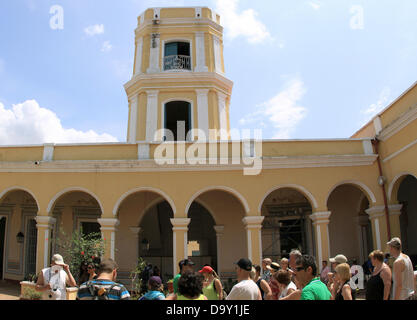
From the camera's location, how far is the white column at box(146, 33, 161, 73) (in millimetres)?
17188

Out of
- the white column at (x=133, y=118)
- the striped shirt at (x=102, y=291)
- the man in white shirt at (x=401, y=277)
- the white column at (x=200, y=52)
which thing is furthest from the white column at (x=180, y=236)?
the striped shirt at (x=102, y=291)

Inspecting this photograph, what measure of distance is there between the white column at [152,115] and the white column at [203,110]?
1.76 metres

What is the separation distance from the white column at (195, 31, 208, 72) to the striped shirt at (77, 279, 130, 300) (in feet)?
46.7

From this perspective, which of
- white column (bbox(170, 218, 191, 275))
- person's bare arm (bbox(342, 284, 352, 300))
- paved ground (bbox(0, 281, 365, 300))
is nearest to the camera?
person's bare arm (bbox(342, 284, 352, 300))

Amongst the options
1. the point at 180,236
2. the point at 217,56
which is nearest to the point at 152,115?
the point at 217,56

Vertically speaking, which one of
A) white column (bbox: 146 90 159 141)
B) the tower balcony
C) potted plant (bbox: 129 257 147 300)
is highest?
the tower balcony

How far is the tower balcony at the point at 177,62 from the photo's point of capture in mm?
17484

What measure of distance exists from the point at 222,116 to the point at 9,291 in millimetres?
10266

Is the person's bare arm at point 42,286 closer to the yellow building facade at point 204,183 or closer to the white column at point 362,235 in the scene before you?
the yellow building facade at point 204,183

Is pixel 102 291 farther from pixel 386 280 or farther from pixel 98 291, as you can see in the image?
pixel 386 280

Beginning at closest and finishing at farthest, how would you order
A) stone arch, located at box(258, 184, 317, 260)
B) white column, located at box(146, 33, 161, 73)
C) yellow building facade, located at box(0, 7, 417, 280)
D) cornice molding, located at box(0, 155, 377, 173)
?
yellow building facade, located at box(0, 7, 417, 280) < cornice molding, located at box(0, 155, 377, 173) < stone arch, located at box(258, 184, 317, 260) < white column, located at box(146, 33, 161, 73)

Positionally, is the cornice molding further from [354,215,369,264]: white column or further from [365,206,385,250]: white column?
[354,215,369,264]: white column

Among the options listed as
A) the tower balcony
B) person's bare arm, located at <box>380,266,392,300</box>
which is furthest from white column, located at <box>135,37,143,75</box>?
person's bare arm, located at <box>380,266,392,300</box>
